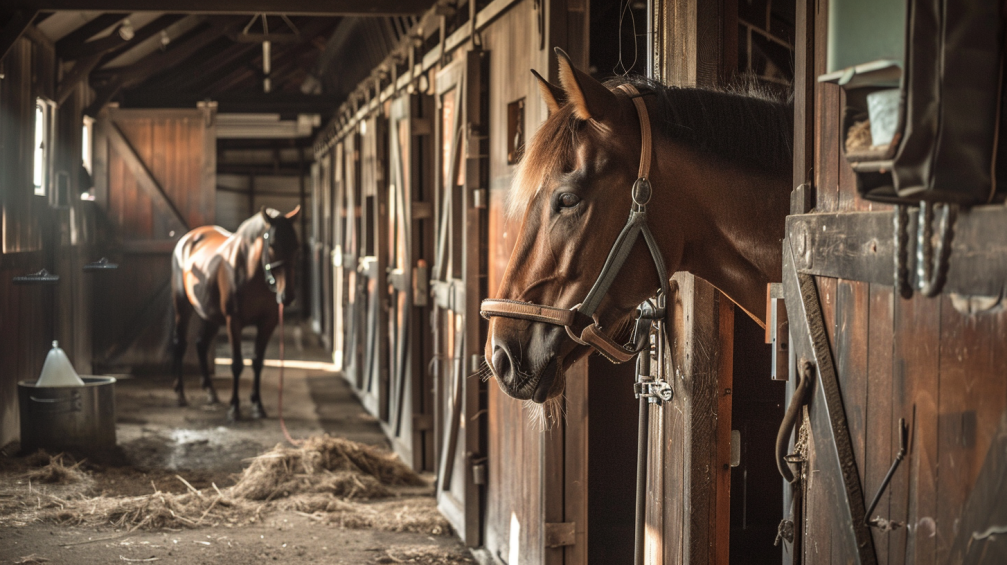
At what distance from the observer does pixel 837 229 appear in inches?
56.3

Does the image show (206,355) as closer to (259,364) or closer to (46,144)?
(259,364)

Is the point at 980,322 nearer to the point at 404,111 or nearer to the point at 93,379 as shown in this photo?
the point at 404,111

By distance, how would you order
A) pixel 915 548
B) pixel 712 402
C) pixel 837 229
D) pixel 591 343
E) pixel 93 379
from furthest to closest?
pixel 93 379 → pixel 712 402 → pixel 591 343 → pixel 837 229 → pixel 915 548

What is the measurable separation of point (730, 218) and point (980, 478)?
93 cm

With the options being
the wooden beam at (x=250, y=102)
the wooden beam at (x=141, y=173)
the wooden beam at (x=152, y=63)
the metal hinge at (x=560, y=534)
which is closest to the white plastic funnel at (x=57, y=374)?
the metal hinge at (x=560, y=534)

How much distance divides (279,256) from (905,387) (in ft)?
22.9

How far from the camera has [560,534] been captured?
321 cm

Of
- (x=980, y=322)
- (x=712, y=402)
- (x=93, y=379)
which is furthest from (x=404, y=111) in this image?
(x=980, y=322)

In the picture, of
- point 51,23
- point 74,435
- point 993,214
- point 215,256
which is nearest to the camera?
point 993,214

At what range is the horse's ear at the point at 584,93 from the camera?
1784 mm

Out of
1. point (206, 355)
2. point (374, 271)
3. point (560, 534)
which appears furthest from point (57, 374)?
point (560, 534)

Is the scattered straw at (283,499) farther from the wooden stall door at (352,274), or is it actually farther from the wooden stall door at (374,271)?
the wooden stall door at (352,274)

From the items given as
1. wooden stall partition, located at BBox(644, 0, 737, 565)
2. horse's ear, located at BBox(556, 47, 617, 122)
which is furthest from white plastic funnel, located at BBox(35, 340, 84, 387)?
horse's ear, located at BBox(556, 47, 617, 122)

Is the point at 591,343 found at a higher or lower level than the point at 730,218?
lower
